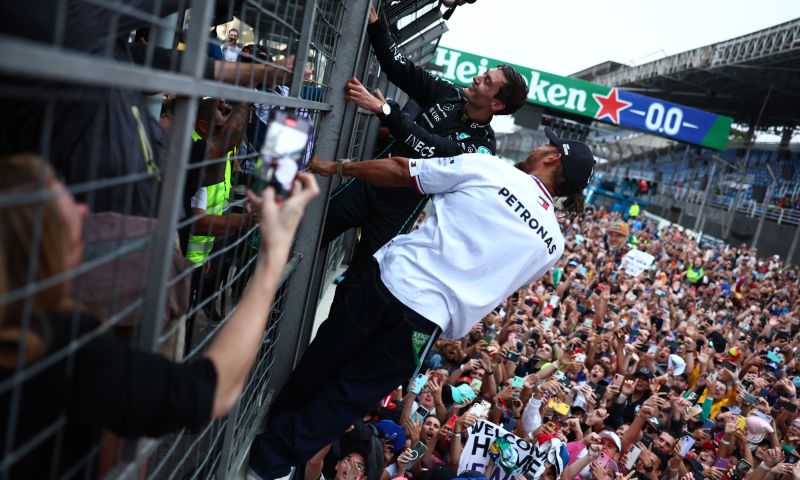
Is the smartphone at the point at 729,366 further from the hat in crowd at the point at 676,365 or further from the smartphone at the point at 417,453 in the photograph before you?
the smartphone at the point at 417,453

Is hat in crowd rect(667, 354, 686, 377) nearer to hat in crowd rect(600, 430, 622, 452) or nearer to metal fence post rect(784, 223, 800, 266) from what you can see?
hat in crowd rect(600, 430, 622, 452)

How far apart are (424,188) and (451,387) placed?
8.90 ft

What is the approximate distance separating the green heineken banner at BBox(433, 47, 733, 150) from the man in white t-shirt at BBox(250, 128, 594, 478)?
1809cm

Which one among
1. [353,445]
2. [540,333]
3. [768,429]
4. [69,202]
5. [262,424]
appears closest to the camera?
[69,202]

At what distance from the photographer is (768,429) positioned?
5348mm

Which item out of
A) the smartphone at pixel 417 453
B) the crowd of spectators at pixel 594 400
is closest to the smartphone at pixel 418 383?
the crowd of spectators at pixel 594 400

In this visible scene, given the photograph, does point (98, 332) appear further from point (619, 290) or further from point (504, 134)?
point (504, 134)

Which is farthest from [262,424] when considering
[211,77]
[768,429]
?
[768,429]

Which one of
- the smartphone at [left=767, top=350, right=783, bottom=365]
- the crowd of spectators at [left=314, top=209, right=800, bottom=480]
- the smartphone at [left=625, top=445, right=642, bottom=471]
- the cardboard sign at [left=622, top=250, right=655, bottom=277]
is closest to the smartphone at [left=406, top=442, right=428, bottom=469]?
the crowd of spectators at [left=314, top=209, right=800, bottom=480]

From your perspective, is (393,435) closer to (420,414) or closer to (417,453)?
(417,453)

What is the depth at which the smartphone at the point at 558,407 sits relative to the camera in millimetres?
4796

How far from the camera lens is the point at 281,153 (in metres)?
1.29

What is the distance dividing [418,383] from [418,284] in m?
2.23

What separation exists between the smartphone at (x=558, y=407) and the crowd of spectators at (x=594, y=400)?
0.04 ft
